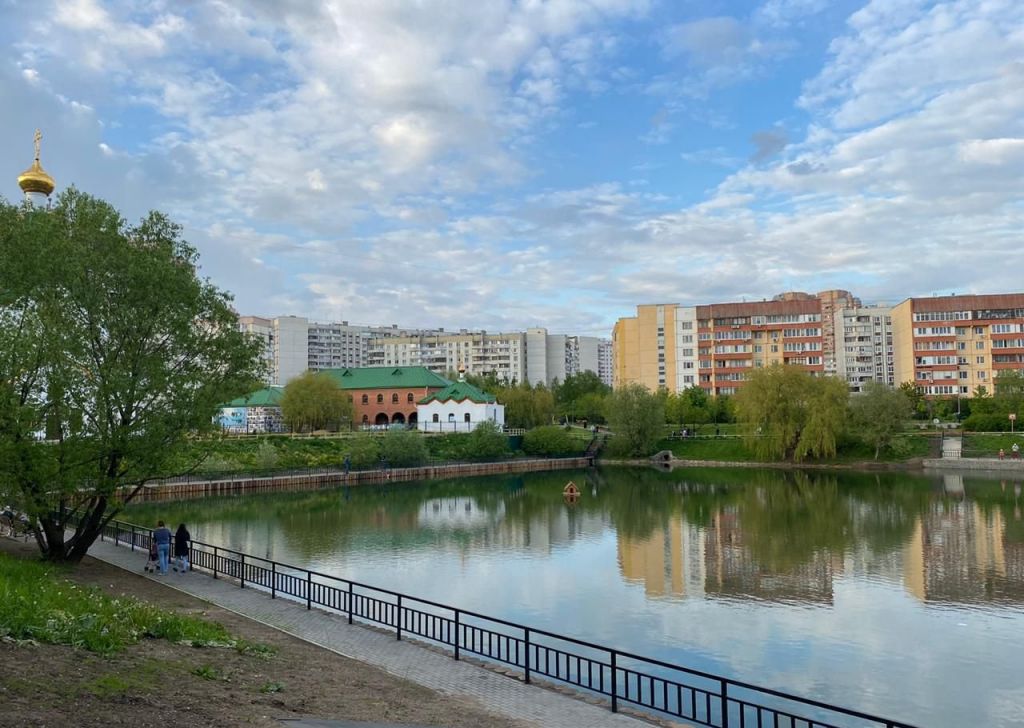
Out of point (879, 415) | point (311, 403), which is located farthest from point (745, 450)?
point (311, 403)

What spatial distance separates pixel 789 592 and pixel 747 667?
24.6 feet

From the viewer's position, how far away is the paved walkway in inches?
451

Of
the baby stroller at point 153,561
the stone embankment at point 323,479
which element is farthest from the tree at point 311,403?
the baby stroller at point 153,561

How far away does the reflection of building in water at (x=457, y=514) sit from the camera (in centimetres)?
4059

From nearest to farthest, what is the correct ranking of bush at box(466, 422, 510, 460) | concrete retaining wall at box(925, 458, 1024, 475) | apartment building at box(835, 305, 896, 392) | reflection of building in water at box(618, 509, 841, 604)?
reflection of building in water at box(618, 509, 841, 604) < concrete retaining wall at box(925, 458, 1024, 475) < bush at box(466, 422, 510, 460) < apartment building at box(835, 305, 896, 392)

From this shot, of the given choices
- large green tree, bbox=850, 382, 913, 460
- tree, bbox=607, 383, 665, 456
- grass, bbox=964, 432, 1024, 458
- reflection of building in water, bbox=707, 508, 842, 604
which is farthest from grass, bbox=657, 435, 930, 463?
reflection of building in water, bbox=707, 508, 842, 604

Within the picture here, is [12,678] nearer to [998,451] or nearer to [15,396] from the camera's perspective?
[15,396]

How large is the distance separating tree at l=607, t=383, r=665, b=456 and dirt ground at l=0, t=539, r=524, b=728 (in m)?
67.4

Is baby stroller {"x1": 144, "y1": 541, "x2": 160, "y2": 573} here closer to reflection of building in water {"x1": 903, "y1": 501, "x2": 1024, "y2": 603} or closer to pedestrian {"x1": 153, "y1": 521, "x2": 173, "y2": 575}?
pedestrian {"x1": 153, "y1": 521, "x2": 173, "y2": 575}

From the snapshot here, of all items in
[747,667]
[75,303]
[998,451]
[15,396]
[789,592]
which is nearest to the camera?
[747,667]

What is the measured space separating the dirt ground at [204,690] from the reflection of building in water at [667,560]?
13006 mm

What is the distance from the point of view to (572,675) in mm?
15750

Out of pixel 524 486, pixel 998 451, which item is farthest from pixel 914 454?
pixel 524 486

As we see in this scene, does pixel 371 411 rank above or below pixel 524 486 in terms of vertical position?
above
